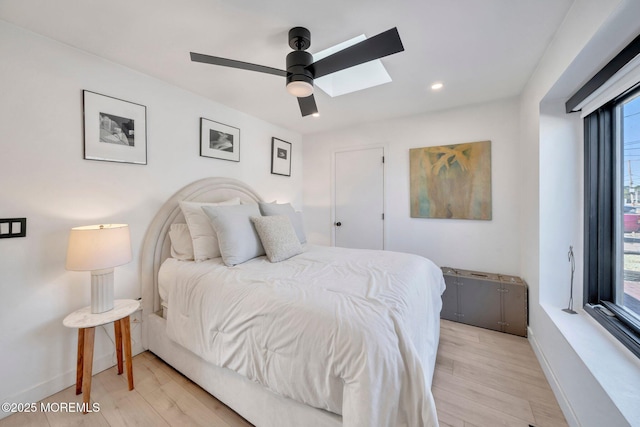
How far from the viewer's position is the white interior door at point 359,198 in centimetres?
339

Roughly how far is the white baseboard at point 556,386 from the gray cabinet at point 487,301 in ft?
0.68

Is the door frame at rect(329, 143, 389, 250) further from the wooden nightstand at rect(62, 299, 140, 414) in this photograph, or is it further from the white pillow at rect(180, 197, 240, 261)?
the wooden nightstand at rect(62, 299, 140, 414)

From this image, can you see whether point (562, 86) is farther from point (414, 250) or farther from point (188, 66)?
point (188, 66)

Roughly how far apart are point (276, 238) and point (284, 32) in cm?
149

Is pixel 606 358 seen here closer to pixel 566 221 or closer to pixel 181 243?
pixel 566 221

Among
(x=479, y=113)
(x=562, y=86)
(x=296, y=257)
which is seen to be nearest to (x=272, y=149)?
(x=296, y=257)

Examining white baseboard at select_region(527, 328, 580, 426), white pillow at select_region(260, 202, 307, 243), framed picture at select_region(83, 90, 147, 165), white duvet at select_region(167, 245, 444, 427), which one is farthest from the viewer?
white pillow at select_region(260, 202, 307, 243)

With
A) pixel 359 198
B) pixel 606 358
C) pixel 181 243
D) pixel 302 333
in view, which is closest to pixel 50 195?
pixel 181 243

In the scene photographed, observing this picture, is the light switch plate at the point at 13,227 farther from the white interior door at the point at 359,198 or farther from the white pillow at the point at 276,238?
the white interior door at the point at 359,198

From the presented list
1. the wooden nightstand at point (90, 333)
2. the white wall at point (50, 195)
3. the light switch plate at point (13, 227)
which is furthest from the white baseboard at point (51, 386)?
the light switch plate at point (13, 227)

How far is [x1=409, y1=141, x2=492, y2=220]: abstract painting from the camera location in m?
2.75

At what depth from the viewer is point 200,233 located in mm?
2049

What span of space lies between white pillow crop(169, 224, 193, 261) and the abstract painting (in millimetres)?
2575

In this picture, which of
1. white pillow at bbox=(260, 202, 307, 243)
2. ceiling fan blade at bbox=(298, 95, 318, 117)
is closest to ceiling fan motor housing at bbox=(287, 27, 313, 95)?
ceiling fan blade at bbox=(298, 95, 318, 117)
